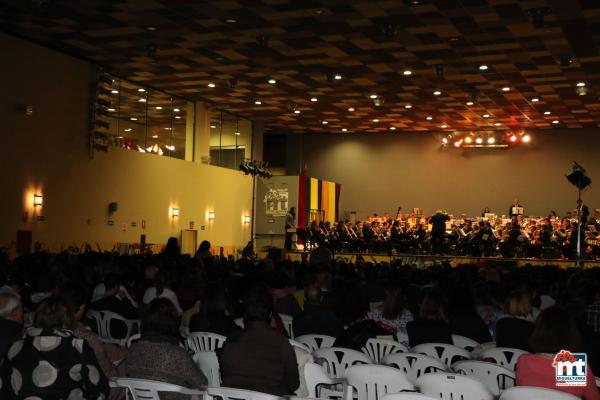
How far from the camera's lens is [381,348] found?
5625mm

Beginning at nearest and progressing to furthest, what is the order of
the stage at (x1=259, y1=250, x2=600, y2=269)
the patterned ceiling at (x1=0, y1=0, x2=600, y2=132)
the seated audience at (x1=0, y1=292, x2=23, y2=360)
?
the seated audience at (x1=0, y1=292, x2=23, y2=360) → the patterned ceiling at (x1=0, y1=0, x2=600, y2=132) → the stage at (x1=259, y1=250, x2=600, y2=269)

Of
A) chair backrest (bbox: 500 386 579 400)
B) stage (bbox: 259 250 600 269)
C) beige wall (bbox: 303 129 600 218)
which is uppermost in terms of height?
beige wall (bbox: 303 129 600 218)

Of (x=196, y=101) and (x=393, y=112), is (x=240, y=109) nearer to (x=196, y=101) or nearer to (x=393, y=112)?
(x=196, y=101)

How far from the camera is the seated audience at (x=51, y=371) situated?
3580 mm

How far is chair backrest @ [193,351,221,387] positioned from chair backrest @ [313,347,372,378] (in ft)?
2.27

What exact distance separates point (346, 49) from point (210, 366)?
12.2 m

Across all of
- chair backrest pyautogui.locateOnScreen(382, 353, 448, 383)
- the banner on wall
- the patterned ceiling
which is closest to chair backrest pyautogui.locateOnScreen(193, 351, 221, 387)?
chair backrest pyautogui.locateOnScreen(382, 353, 448, 383)

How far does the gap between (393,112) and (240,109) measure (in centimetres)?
466

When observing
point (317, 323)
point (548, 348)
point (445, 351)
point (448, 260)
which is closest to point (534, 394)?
point (548, 348)

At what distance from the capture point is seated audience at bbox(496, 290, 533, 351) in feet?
18.9

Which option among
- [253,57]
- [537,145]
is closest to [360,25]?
[253,57]

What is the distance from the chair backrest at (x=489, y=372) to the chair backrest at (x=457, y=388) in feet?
2.43

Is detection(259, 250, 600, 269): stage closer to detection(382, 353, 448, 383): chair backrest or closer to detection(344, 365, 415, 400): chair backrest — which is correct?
detection(382, 353, 448, 383): chair backrest

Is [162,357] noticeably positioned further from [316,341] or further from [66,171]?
[66,171]
